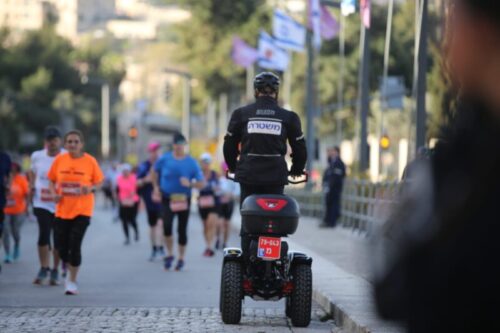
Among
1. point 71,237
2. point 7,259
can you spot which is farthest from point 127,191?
point 71,237

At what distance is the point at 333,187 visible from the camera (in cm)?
2817

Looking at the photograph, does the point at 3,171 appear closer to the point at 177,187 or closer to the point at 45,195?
the point at 45,195

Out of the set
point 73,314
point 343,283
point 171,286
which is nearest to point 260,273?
point 73,314

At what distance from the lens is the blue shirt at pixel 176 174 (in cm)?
1648

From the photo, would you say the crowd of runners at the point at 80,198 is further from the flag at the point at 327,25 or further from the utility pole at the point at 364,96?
the flag at the point at 327,25

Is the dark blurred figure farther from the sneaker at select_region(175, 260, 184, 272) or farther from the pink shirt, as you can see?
the sneaker at select_region(175, 260, 184, 272)

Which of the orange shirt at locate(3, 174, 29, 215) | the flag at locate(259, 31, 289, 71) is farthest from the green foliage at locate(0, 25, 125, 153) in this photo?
the orange shirt at locate(3, 174, 29, 215)

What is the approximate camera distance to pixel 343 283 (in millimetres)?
12758

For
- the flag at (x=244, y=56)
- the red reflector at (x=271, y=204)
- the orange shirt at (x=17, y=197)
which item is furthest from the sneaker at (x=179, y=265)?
the flag at (x=244, y=56)

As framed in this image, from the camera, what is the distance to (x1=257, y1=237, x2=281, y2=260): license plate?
9359 mm

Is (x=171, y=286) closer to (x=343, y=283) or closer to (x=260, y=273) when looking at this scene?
(x=343, y=283)

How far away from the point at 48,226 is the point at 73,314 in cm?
371

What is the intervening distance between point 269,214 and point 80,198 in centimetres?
419

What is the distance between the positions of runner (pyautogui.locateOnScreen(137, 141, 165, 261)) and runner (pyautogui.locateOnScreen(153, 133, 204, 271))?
217cm
